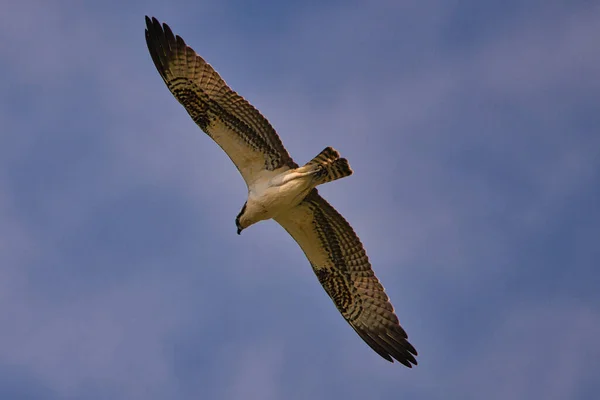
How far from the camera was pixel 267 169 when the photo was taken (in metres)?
→ 15.3

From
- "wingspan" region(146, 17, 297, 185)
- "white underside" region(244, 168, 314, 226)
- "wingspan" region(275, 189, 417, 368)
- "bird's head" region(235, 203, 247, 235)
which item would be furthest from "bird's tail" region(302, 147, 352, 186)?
"bird's head" region(235, 203, 247, 235)

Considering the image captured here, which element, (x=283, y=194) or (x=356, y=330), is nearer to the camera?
(x=283, y=194)

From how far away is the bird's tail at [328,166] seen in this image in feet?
48.5

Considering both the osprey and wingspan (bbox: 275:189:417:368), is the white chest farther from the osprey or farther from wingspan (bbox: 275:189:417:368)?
wingspan (bbox: 275:189:417:368)

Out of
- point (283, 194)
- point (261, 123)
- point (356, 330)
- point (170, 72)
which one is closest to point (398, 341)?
point (356, 330)

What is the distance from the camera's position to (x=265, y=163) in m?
15.3

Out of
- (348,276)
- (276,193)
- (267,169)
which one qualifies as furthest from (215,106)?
(348,276)

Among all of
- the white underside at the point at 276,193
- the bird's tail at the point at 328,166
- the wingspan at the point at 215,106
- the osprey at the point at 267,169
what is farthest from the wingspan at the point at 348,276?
the wingspan at the point at 215,106

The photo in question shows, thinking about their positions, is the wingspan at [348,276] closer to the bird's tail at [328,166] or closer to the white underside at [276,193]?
the white underside at [276,193]

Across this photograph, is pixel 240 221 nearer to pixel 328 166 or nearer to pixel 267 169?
pixel 267 169

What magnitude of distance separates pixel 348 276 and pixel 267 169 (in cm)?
225

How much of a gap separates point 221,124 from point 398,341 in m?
4.30

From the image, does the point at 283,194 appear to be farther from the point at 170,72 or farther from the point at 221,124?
the point at 170,72

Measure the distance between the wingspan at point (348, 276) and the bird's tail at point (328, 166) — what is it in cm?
76
